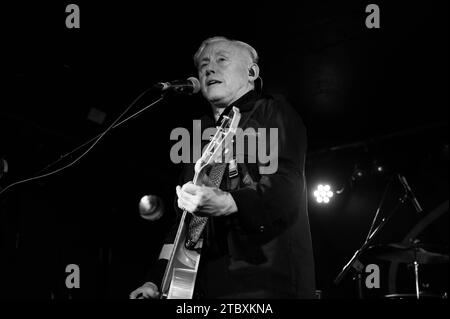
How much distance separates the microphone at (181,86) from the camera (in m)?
2.47

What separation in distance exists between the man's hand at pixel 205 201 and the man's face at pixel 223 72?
0.87m

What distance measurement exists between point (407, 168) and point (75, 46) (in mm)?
4547

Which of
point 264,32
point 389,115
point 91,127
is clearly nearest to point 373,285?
point 389,115

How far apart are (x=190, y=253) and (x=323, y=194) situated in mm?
5635

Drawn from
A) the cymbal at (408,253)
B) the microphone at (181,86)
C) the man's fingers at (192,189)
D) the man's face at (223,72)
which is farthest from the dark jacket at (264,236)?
the cymbal at (408,253)

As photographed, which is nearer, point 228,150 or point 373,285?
point 228,150

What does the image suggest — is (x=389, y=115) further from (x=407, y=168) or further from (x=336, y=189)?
(x=336, y=189)

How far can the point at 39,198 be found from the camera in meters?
6.14

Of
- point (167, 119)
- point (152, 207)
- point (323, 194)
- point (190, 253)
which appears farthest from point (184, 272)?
point (323, 194)

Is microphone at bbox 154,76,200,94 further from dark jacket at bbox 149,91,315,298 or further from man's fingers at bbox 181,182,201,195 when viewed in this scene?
man's fingers at bbox 181,182,201,195

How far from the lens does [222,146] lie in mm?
2016

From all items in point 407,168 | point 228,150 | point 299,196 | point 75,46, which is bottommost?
point 299,196

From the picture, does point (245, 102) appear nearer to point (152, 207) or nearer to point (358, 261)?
point (152, 207)

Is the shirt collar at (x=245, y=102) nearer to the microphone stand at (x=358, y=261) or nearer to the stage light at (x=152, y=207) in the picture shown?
the stage light at (x=152, y=207)
